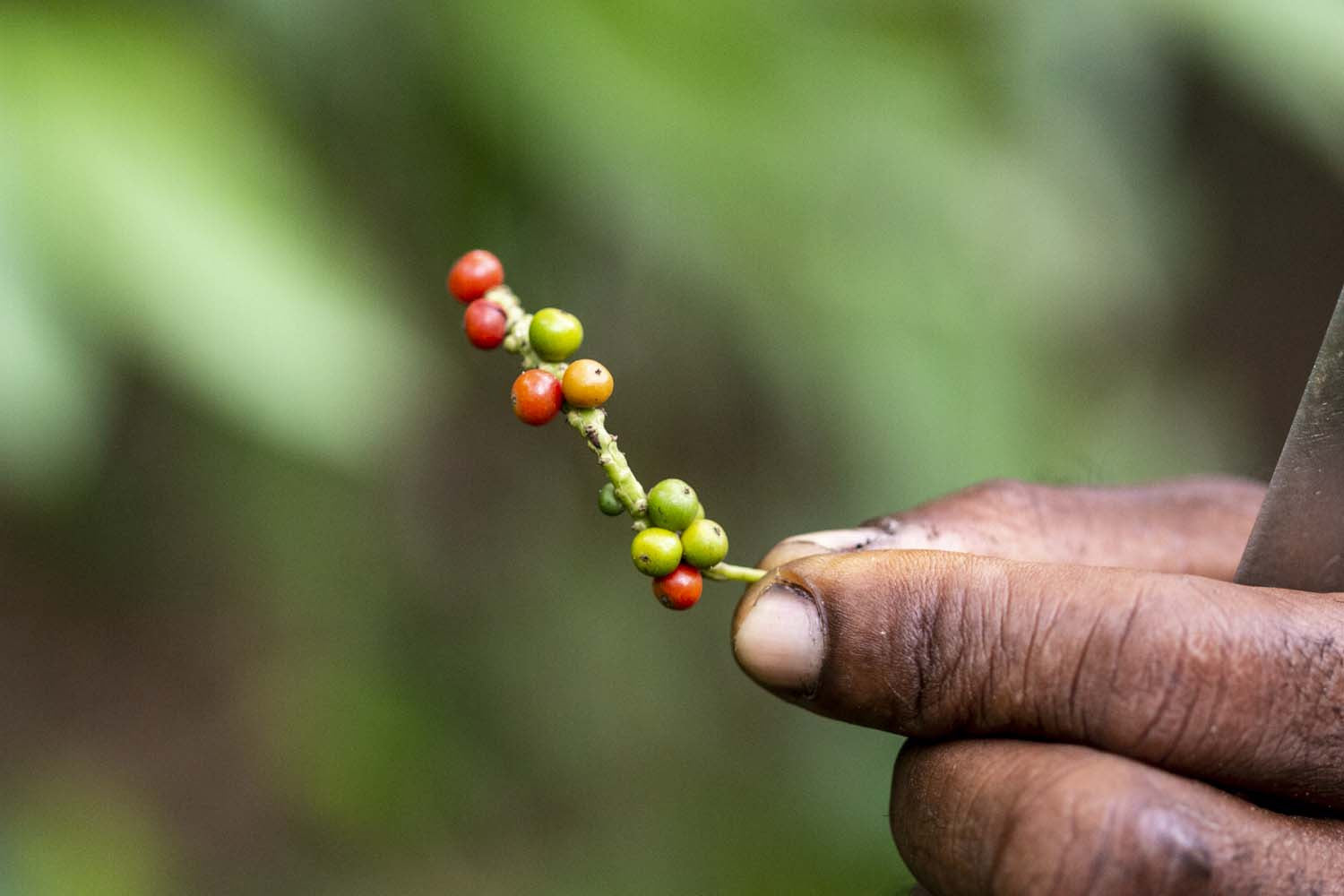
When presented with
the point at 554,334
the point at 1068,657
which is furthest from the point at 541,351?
the point at 1068,657

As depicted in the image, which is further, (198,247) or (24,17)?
(24,17)

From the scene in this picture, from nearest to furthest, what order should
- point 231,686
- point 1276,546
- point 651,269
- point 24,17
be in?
point 1276,546 < point 24,17 < point 651,269 < point 231,686

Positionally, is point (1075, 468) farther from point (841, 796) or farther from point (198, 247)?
point (198, 247)

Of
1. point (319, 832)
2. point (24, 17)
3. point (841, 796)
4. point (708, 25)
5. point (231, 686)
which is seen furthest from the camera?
point (231, 686)

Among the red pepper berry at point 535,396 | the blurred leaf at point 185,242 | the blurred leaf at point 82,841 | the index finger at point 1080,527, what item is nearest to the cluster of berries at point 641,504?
the red pepper berry at point 535,396

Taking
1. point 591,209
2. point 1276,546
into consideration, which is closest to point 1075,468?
point 591,209

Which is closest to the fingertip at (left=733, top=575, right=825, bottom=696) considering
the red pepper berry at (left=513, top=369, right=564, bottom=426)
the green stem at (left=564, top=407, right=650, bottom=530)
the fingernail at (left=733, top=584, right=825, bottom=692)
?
the fingernail at (left=733, top=584, right=825, bottom=692)

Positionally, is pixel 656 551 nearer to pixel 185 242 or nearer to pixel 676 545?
pixel 676 545
